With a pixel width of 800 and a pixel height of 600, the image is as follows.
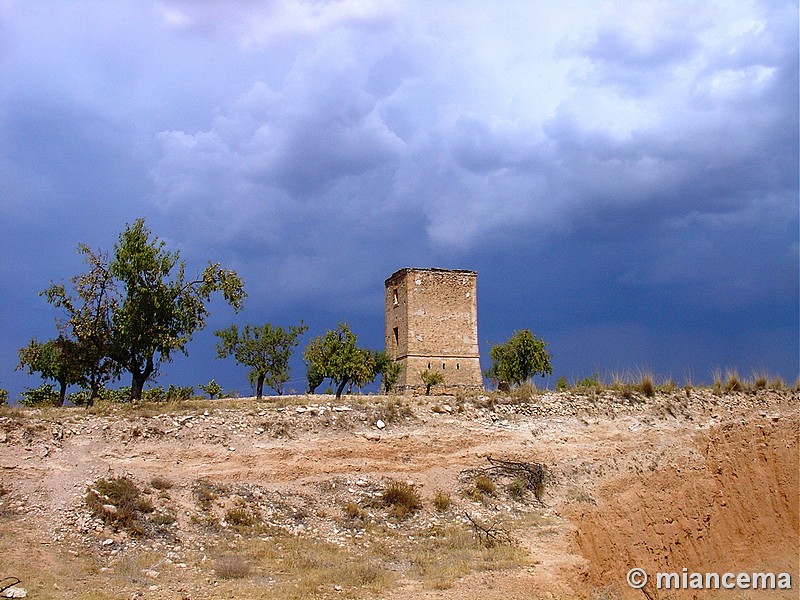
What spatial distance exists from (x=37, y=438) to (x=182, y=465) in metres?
3.20

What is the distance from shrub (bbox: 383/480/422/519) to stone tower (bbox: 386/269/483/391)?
19.5m

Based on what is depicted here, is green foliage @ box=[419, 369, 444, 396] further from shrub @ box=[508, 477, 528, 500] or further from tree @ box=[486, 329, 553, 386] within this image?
shrub @ box=[508, 477, 528, 500]

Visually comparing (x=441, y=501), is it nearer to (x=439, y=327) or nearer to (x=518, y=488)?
(x=518, y=488)

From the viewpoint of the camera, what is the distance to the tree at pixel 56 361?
21.5 metres

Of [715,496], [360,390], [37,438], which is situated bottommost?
[715,496]

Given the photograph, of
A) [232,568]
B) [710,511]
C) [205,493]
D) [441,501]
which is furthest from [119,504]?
[710,511]

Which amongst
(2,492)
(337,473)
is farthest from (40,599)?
(337,473)

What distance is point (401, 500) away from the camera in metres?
14.6

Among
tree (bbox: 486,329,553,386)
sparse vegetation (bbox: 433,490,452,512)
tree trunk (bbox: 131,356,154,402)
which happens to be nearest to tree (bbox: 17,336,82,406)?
tree trunk (bbox: 131,356,154,402)

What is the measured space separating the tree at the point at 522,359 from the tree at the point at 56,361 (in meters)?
21.6

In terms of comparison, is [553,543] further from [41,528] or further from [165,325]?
[165,325]

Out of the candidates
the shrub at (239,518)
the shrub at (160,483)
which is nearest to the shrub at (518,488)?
the shrub at (239,518)

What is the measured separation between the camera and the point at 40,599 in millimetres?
9375

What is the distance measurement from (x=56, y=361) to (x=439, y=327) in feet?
60.6
